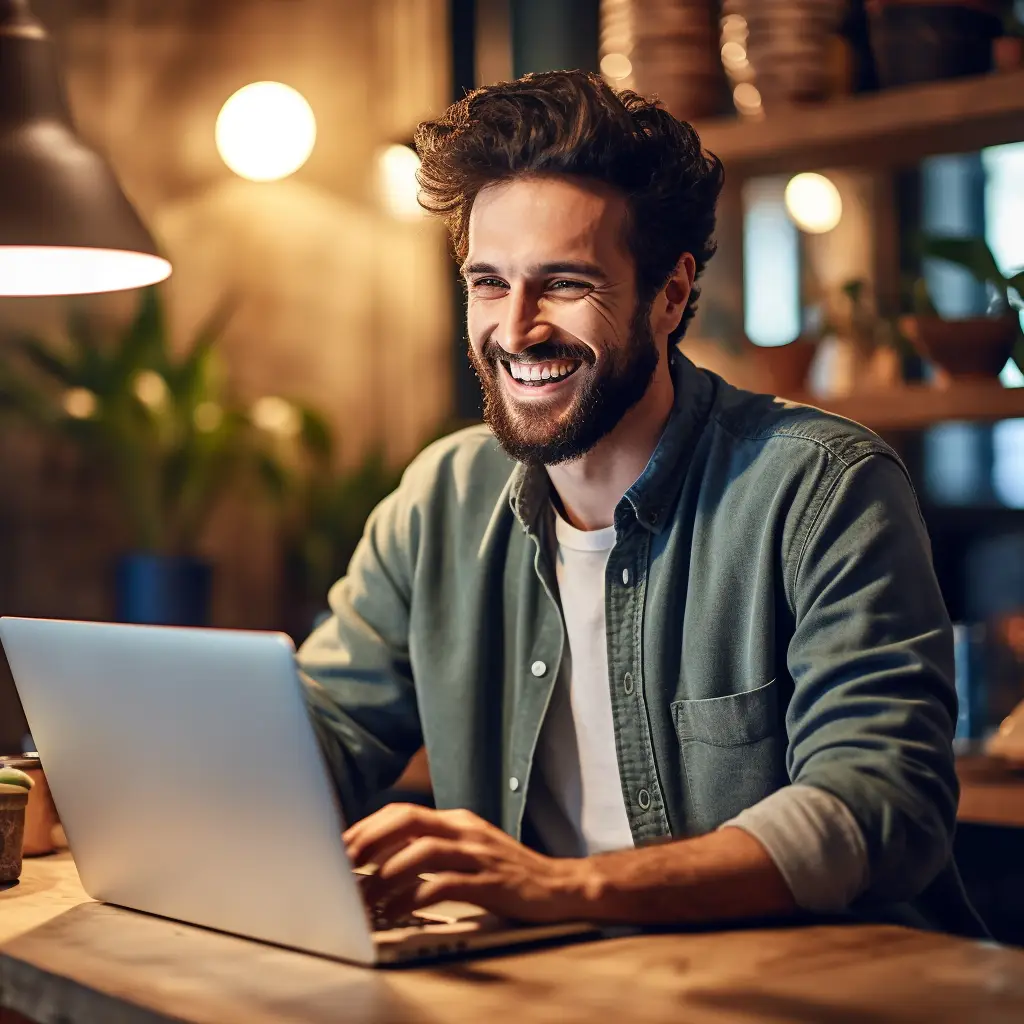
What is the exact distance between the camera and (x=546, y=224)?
156cm

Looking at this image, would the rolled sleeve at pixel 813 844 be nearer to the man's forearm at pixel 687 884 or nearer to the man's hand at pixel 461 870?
the man's forearm at pixel 687 884

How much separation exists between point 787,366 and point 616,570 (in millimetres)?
1187

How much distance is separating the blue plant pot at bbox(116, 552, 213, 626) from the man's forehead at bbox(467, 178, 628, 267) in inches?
86.4

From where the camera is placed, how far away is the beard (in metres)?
1.58

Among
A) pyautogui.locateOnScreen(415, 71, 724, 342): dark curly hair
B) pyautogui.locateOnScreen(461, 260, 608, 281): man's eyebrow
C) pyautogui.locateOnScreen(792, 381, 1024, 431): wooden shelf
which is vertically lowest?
pyautogui.locateOnScreen(792, 381, 1024, 431): wooden shelf

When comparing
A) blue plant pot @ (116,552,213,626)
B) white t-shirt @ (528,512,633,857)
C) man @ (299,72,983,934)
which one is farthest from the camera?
blue plant pot @ (116,552,213,626)

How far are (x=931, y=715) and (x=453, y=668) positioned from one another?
0.59 metres

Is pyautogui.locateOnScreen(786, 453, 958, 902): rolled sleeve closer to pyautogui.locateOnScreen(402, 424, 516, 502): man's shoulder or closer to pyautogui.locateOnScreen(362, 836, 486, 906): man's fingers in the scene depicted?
pyautogui.locateOnScreen(362, 836, 486, 906): man's fingers

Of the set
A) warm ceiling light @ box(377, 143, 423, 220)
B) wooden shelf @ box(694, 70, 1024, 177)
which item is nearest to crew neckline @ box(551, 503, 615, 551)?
wooden shelf @ box(694, 70, 1024, 177)

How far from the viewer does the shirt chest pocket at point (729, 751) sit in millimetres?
1431

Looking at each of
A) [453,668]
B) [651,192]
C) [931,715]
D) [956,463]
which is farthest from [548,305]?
[956,463]

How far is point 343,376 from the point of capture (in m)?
4.32

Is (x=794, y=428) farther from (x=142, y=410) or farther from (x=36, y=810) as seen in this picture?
(x=142, y=410)

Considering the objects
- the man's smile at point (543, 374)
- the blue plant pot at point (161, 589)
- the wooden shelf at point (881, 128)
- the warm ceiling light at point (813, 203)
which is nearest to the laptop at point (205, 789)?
the man's smile at point (543, 374)
